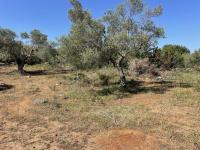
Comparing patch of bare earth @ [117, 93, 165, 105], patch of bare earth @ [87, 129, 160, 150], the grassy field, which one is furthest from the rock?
patch of bare earth @ [87, 129, 160, 150]

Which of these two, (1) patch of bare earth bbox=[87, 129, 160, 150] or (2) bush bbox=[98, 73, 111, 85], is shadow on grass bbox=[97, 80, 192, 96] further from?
(1) patch of bare earth bbox=[87, 129, 160, 150]

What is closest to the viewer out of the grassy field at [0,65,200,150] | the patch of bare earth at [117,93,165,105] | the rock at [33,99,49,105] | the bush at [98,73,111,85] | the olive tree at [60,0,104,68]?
the grassy field at [0,65,200,150]

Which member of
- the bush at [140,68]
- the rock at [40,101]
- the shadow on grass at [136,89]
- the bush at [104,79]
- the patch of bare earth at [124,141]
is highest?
the bush at [140,68]

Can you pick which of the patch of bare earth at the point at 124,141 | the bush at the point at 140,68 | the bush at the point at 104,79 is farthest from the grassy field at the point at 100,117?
the bush at the point at 140,68

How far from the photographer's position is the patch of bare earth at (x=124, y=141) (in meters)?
11.6

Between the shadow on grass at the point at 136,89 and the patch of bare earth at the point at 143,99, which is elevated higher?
the shadow on grass at the point at 136,89

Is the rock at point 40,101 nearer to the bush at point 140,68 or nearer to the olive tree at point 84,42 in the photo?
the olive tree at point 84,42

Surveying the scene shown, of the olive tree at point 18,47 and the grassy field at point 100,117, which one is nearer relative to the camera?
the grassy field at point 100,117

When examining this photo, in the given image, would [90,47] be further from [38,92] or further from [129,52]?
[38,92]

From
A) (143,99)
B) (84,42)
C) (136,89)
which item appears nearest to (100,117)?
(143,99)

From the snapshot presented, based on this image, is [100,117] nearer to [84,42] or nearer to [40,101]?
[40,101]

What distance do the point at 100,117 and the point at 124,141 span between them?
3761 millimetres

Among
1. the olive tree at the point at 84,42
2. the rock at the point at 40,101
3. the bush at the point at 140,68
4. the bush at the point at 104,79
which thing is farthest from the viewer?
the bush at the point at 140,68

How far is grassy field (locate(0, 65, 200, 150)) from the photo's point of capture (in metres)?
12.3
